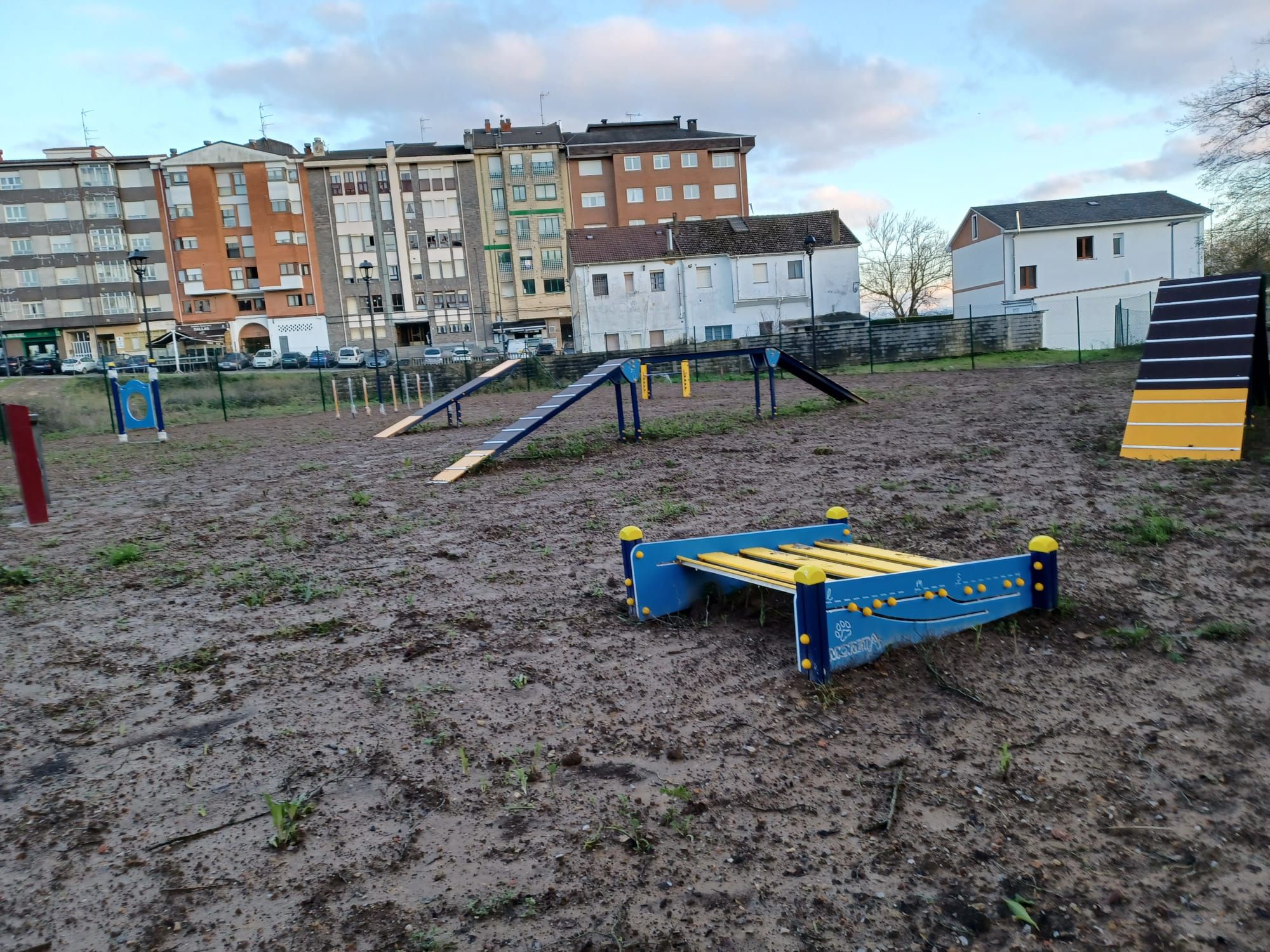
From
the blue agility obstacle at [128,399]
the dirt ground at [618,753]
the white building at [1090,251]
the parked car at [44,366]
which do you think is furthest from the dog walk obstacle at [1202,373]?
the parked car at [44,366]

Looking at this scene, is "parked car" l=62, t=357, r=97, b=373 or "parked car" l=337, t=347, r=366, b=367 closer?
"parked car" l=62, t=357, r=97, b=373

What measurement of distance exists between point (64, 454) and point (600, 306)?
3686cm

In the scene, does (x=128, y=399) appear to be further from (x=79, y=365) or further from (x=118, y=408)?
(x=79, y=365)

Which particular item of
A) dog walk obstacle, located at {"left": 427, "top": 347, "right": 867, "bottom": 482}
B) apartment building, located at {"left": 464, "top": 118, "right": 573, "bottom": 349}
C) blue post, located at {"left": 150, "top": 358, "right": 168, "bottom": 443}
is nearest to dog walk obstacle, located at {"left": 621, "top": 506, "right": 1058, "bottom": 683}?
dog walk obstacle, located at {"left": 427, "top": 347, "right": 867, "bottom": 482}

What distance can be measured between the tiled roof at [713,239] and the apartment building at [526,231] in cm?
1050

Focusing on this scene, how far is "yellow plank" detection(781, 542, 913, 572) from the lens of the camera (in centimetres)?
432

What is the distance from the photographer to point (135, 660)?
4582 mm

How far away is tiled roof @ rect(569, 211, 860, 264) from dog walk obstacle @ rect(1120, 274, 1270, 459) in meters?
41.9

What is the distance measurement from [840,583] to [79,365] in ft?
177

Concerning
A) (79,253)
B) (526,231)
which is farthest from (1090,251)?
(79,253)

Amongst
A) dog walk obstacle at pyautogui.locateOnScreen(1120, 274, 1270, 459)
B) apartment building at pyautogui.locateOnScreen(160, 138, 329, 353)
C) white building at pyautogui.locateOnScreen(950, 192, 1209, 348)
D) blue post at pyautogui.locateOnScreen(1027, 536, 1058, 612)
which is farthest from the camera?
apartment building at pyautogui.locateOnScreen(160, 138, 329, 353)

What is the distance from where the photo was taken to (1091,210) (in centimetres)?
4506

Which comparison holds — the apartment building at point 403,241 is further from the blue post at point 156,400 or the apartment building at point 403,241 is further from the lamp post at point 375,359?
the blue post at point 156,400

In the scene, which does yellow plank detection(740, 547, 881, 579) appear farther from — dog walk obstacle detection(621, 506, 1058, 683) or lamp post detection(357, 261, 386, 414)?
lamp post detection(357, 261, 386, 414)
